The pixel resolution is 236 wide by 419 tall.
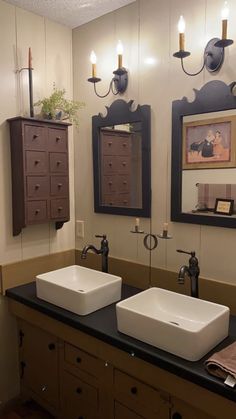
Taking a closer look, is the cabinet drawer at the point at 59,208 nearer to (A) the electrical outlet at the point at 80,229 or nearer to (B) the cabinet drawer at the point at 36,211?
(B) the cabinet drawer at the point at 36,211

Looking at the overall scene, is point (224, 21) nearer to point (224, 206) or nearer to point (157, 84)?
point (157, 84)

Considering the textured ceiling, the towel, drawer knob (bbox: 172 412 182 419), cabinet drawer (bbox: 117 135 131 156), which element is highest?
the textured ceiling

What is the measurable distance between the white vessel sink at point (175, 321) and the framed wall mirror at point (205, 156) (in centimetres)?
42

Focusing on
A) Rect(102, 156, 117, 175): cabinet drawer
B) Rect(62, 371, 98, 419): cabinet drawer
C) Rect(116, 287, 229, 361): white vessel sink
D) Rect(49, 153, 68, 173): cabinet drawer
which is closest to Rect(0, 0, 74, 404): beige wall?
Rect(49, 153, 68, 173): cabinet drawer

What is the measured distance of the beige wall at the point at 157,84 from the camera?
1.64 m

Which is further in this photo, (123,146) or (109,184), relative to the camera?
(109,184)

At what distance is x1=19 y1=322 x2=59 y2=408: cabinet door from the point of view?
1899mm

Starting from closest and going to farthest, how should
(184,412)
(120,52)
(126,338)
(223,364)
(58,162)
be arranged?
(223,364) < (184,412) < (126,338) < (120,52) < (58,162)

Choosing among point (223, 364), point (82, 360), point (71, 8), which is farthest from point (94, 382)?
point (71, 8)

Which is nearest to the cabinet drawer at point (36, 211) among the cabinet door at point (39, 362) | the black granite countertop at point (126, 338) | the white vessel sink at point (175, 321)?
the black granite countertop at point (126, 338)

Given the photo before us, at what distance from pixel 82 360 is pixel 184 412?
0.60 metres

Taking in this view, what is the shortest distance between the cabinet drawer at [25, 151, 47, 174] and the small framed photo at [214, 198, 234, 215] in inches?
41.4

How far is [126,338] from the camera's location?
141 centimetres

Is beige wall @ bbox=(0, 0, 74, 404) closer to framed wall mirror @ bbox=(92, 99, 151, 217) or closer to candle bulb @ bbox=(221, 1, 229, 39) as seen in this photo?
framed wall mirror @ bbox=(92, 99, 151, 217)
